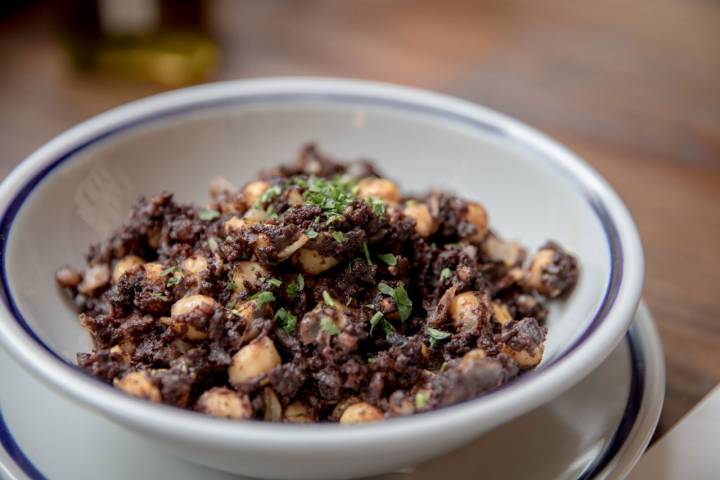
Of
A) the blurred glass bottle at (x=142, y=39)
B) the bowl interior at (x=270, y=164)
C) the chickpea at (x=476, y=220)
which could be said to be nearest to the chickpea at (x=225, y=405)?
the bowl interior at (x=270, y=164)

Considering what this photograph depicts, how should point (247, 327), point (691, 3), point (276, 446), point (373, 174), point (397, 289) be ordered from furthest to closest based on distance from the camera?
1. point (691, 3)
2. point (373, 174)
3. point (397, 289)
4. point (247, 327)
5. point (276, 446)

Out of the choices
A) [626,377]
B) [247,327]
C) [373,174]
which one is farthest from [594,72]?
[247,327]

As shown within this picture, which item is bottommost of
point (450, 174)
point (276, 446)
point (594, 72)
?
point (594, 72)

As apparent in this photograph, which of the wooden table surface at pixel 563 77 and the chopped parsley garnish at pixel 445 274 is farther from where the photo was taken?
the wooden table surface at pixel 563 77

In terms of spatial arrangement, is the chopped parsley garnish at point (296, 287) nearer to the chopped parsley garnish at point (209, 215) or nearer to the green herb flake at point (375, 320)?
the green herb flake at point (375, 320)

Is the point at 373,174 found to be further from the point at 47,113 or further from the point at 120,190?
the point at 47,113

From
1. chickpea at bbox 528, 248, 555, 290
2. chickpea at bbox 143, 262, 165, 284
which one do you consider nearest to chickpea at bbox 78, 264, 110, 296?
chickpea at bbox 143, 262, 165, 284

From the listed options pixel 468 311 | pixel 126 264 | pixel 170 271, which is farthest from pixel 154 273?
pixel 468 311
